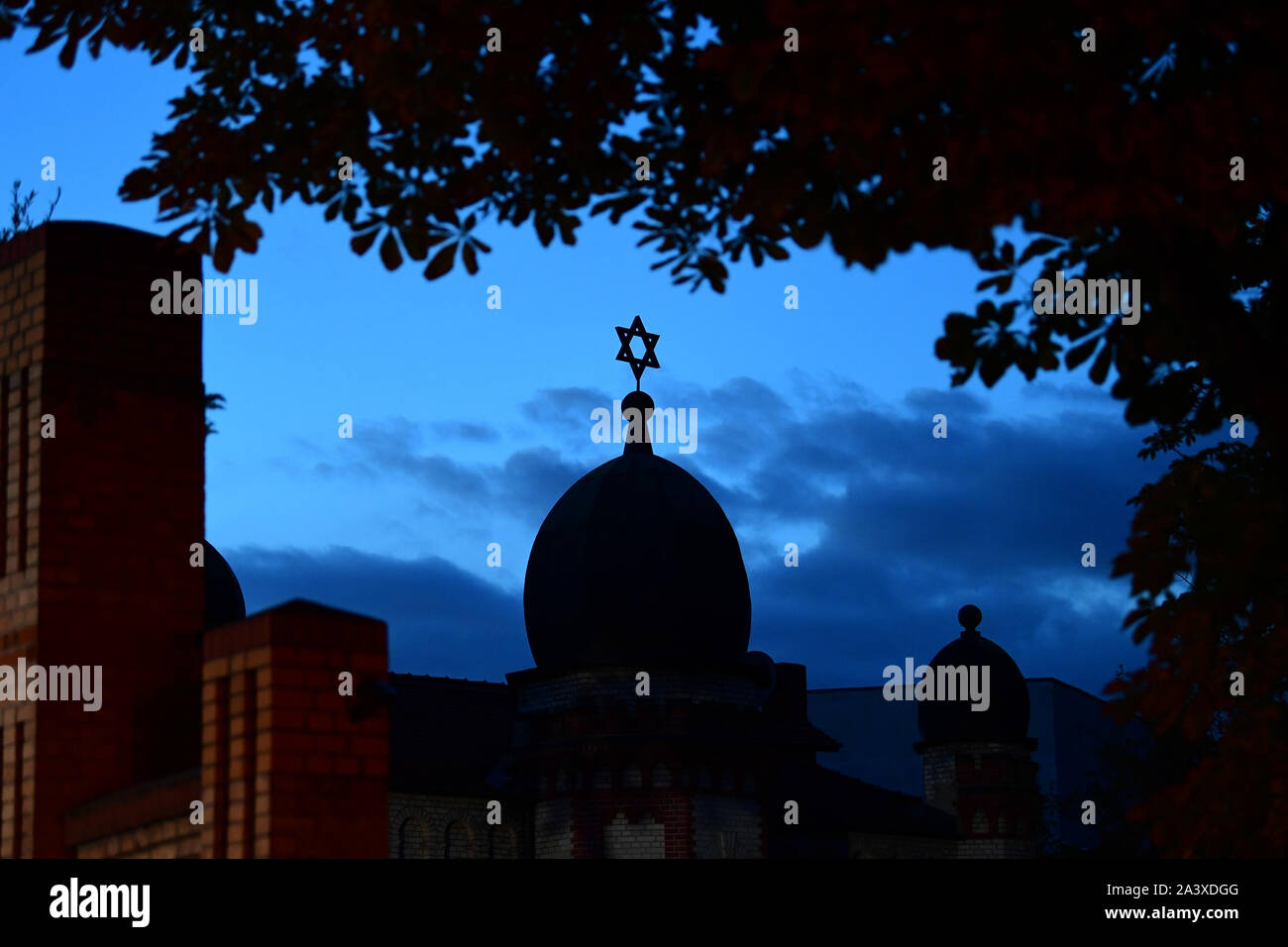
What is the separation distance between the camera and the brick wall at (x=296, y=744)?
868 centimetres

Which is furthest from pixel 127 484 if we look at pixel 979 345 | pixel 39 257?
pixel 979 345

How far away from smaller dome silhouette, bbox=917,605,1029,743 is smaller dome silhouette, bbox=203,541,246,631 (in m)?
17.5

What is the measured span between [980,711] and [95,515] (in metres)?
35.6

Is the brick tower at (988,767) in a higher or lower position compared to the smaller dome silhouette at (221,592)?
lower

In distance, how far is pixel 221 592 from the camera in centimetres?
3750

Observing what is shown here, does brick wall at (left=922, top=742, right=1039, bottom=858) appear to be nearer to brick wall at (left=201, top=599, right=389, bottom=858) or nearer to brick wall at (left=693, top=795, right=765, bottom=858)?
brick wall at (left=693, top=795, right=765, bottom=858)

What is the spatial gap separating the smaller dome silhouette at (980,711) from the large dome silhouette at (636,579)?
34.1 feet

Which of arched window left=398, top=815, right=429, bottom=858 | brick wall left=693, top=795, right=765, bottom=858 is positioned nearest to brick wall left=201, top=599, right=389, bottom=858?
brick wall left=693, top=795, right=765, bottom=858

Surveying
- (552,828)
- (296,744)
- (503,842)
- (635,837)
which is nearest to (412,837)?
(503,842)

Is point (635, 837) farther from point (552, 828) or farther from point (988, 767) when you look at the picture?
point (988, 767)

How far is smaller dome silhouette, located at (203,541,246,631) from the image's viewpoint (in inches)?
1441

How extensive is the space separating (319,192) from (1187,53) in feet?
14.7

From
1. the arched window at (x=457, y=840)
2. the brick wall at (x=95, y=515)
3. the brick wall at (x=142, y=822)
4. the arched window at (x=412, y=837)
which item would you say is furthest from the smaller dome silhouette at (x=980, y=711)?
the brick wall at (x=142, y=822)

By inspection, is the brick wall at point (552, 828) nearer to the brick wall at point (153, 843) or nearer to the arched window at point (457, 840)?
the arched window at point (457, 840)
